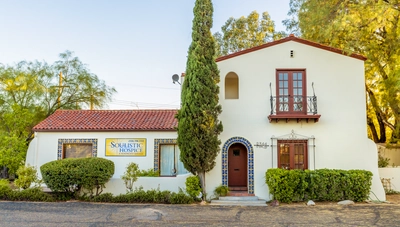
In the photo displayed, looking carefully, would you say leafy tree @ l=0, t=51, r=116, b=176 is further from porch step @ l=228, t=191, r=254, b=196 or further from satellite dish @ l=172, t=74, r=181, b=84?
porch step @ l=228, t=191, r=254, b=196

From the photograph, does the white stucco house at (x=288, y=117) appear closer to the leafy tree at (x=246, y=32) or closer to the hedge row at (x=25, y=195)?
the hedge row at (x=25, y=195)

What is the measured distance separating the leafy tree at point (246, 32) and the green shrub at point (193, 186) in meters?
14.4

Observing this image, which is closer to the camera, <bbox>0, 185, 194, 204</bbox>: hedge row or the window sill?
A: <bbox>0, 185, 194, 204</bbox>: hedge row

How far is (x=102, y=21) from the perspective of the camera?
16438 mm

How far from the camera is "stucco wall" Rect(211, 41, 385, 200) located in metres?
12.8

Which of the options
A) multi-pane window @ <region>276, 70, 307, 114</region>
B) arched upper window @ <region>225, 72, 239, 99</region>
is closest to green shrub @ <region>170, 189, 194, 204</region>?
arched upper window @ <region>225, 72, 239, 99</region>

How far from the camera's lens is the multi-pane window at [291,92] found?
12914 millimetres

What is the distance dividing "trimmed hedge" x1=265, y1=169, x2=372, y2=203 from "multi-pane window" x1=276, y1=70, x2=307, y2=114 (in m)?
2.55

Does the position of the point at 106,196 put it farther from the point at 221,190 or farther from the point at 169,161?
the point at 221,190

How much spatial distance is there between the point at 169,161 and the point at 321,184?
6878 mm

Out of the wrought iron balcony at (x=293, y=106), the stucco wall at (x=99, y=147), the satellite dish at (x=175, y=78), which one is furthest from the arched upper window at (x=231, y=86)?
the satellite dish at (x=175, y=78)

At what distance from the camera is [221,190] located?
1251cm

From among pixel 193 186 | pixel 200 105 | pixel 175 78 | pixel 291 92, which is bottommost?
pixel 193 186

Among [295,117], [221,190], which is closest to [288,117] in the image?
[295,117]
